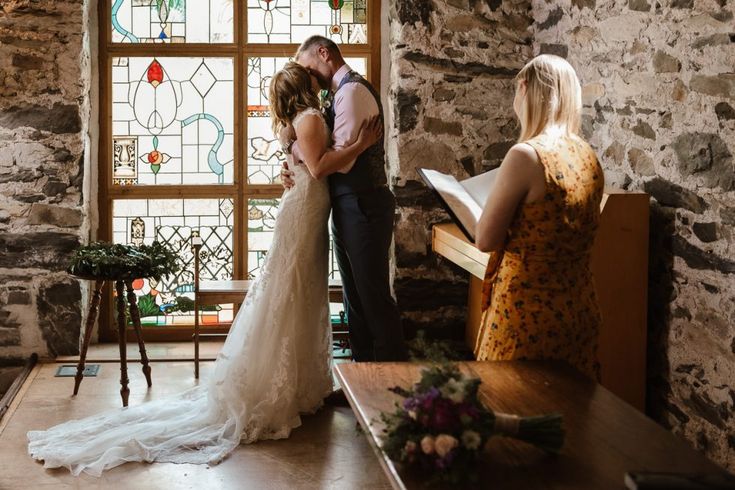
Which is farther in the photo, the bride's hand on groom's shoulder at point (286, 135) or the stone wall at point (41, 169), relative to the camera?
the stone wall at point (41, 169)

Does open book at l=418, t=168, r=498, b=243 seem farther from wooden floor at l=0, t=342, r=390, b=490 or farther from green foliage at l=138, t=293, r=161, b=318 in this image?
green foliage at l=138, t=293, r=161, b=318

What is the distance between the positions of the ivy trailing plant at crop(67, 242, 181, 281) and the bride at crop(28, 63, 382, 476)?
62 cm

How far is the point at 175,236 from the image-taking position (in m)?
5.89

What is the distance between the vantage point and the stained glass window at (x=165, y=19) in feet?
19.0

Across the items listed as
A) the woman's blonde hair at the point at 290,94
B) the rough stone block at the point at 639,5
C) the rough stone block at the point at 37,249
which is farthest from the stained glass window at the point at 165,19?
the rough stone block at the point at 639,5

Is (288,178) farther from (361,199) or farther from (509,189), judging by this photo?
(509,189)

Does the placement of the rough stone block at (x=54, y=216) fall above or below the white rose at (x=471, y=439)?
above

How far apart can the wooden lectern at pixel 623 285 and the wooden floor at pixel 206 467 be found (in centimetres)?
112

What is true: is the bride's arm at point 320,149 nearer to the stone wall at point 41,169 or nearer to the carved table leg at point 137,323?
the carved table leg at point 137,323

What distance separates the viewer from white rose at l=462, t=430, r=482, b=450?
1.85 m

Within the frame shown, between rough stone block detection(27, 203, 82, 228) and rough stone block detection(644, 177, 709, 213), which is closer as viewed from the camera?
rough stone block detection(644, 177, 709, 213)

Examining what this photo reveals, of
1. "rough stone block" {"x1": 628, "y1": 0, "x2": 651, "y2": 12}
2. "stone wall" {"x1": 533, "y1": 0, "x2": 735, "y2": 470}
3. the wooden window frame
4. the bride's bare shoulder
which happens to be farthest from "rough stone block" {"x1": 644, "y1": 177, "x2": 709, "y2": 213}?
the wooden window frame

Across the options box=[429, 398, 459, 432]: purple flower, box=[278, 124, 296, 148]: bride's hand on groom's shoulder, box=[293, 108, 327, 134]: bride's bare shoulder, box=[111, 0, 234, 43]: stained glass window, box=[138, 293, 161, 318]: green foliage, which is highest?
box=[111, 0, 234, 43]: stained glass window

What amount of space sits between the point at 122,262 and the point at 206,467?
1.27 metres
